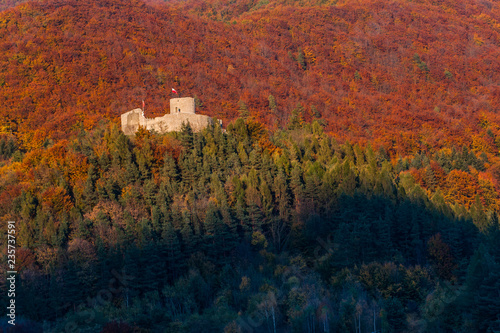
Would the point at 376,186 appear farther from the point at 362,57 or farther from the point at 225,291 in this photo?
the point at 362,57

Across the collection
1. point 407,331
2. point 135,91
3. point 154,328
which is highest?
point 135,91

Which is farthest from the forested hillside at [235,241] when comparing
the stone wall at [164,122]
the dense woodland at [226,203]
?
the stone wall at [164,122]

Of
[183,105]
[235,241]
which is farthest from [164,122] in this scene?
[235,241]

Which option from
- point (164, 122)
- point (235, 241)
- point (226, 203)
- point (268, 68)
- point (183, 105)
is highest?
point (268, 68)

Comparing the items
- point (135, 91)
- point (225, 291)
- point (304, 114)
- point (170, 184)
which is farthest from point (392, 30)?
point (225, 291)

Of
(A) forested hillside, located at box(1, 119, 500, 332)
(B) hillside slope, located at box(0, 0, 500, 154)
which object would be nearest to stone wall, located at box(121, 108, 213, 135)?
(A) forested hillside, located at box(1, 119, 500, 332)

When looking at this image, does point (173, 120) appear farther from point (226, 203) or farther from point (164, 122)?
point (226, 203)

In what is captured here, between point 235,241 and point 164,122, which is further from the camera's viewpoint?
point 164,122
